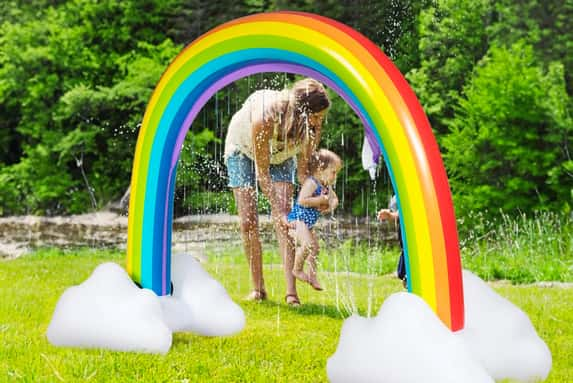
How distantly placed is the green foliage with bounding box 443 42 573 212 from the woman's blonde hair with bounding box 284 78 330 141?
6.32 metres

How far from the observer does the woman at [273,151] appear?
14.8 ft

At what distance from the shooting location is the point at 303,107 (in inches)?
177

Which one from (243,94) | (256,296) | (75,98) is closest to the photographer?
(256,296)

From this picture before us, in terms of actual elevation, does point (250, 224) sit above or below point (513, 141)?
below

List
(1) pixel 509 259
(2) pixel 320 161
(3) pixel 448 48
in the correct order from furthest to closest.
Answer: (3) pixel 448 48 → (1) pixel 509 259 → (2) pixel 320 161

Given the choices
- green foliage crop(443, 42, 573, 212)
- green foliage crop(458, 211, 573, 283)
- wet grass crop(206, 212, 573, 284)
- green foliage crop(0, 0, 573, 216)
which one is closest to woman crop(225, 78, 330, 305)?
wet grass crop(206, 212, 573, 284)

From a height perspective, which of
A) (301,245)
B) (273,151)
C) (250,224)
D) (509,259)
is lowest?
(509,259)

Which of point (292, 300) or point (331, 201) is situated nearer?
point (331, 201)

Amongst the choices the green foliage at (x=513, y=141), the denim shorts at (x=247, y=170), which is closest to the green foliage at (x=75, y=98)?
the green foliage at (x=513, y=141)

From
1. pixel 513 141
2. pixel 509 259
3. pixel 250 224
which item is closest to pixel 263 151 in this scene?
pixel 250 224

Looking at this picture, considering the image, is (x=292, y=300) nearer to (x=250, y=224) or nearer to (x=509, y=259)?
(x=250, y=224)

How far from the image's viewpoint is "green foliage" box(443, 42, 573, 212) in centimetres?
1037

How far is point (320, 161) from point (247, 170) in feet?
1.59

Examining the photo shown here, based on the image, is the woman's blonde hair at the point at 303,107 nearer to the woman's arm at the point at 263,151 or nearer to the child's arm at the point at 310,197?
the woman's arm at the point at 263,151
